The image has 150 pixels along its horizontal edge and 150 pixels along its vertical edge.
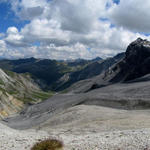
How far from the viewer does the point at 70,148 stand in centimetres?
1308

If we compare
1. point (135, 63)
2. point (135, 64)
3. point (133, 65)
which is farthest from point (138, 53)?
point (133, 65)

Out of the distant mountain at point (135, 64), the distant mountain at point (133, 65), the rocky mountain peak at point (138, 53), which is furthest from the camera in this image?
the rocky mountain peak at point (138, 53)

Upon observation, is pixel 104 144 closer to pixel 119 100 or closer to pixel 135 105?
pixel 135 105

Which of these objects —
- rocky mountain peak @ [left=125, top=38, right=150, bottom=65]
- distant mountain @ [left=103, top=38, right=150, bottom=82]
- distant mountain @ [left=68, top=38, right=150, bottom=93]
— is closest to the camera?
distant mountain @ [left=103, top=38, right=150, bottom=82]

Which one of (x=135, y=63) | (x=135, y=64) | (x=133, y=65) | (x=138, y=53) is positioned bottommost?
(x=133, y=65)

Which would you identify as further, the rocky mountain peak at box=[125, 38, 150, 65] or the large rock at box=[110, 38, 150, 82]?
the rocky mountain peak at box=[125, 38, 150, 65]

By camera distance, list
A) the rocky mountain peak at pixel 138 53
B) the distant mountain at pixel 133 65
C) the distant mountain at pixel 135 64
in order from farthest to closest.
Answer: the rocky mountain peak at pixel 138 53 → the distant mountain at pixel 133 65 → the distant mountain at pixel 135 64

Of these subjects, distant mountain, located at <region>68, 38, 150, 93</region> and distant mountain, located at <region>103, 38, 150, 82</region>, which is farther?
distant mountain, located at <region>68, 38, 150, 93</region>

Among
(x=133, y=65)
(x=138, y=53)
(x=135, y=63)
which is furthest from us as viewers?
(x=138, y=53)

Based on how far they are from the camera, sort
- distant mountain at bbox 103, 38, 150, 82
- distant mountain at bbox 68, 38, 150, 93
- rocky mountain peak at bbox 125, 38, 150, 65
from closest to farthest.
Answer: distant mountain at bbox 103, 38, 150, 82 → distant mountain at bbox 68, 38, 150, 93 → rocky mountain peak at bbox 125, 38, 150, 65

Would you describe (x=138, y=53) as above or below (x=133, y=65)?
above

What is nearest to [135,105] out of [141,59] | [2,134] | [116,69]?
[2,134]

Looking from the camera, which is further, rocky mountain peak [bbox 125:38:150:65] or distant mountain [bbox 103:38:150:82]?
rocky mountain peak [bbox 125:38:150:65]

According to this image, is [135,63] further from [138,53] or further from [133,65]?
[138,53]
